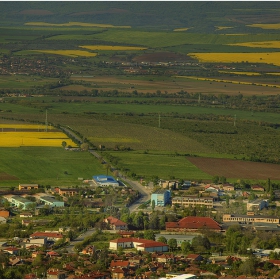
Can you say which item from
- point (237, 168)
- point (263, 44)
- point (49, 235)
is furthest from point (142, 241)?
point (263, 44)

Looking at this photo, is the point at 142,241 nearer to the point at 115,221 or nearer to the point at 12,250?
the point at 115,221

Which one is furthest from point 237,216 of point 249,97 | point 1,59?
point 1,59

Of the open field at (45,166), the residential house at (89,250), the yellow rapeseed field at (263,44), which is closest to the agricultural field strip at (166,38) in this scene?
the yellow rapeseed field at (263,44)

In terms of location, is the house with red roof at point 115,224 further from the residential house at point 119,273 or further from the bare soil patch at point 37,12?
the bare soil patch at point 37,12

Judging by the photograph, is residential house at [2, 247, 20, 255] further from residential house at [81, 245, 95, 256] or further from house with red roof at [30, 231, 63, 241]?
house with red roof at [30, 231, 63, 241]

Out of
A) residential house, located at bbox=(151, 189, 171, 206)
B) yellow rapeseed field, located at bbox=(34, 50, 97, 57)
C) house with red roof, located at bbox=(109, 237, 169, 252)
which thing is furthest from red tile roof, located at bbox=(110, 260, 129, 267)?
yellow rapeseed field, located at bbox=(34, 50, 97, 57)

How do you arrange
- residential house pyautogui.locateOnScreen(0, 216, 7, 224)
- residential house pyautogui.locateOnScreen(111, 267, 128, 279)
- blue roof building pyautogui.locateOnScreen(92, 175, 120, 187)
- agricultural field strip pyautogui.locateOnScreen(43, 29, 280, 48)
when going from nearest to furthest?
residential house pyautogui.locateOnScreen(111, 267, 128, 279)
residential house pyautogui.locateOnScreen(0, 216, 7, 224)
blue roof building pyautogui.locateOnScreen(92, 175, 120, 187)
agricultural field strip pyautogui.locateOnScreen(43, 29, 280, 48)

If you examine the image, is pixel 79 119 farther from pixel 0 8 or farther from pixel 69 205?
pixel 0 8
